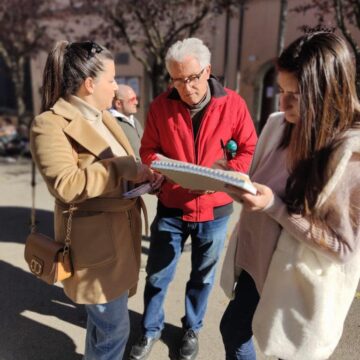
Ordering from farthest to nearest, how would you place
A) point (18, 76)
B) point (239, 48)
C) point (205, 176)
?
point (18, 76) → point (239, 48) → point (205, 176)

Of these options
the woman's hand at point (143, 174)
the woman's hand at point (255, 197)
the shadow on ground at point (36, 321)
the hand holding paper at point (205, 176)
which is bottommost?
the shadow on ground at point (36, 321)

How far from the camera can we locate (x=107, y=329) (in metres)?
1.84

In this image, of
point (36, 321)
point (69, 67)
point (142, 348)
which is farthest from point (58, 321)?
point (69, 67)

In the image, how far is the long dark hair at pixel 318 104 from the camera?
4.10 ft

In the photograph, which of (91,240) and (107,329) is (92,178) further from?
(107,329)

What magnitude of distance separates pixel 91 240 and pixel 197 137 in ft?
2.86

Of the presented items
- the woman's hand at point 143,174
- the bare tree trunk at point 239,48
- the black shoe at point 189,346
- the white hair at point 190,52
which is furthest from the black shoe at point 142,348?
the bare tree trunk at point 239,48

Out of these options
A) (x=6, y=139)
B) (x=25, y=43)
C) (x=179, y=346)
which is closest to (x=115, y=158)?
(x=179, y=346)

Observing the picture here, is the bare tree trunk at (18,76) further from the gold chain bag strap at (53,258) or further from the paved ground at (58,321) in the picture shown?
the gold chain bag strap at (53,258)

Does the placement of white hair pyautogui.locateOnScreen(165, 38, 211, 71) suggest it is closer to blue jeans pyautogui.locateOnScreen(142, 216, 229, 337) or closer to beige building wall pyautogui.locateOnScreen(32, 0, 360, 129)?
blue jeans pyautogui.locateOnScreen(142, 216, 229, 337)

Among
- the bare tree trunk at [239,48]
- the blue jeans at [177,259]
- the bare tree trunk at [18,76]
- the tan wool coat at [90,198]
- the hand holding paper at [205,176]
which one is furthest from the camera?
the bare tree trunk at [18,76]

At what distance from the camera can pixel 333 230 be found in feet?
4.31

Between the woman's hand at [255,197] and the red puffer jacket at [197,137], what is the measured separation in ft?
2.53

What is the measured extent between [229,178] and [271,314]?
0.66m
